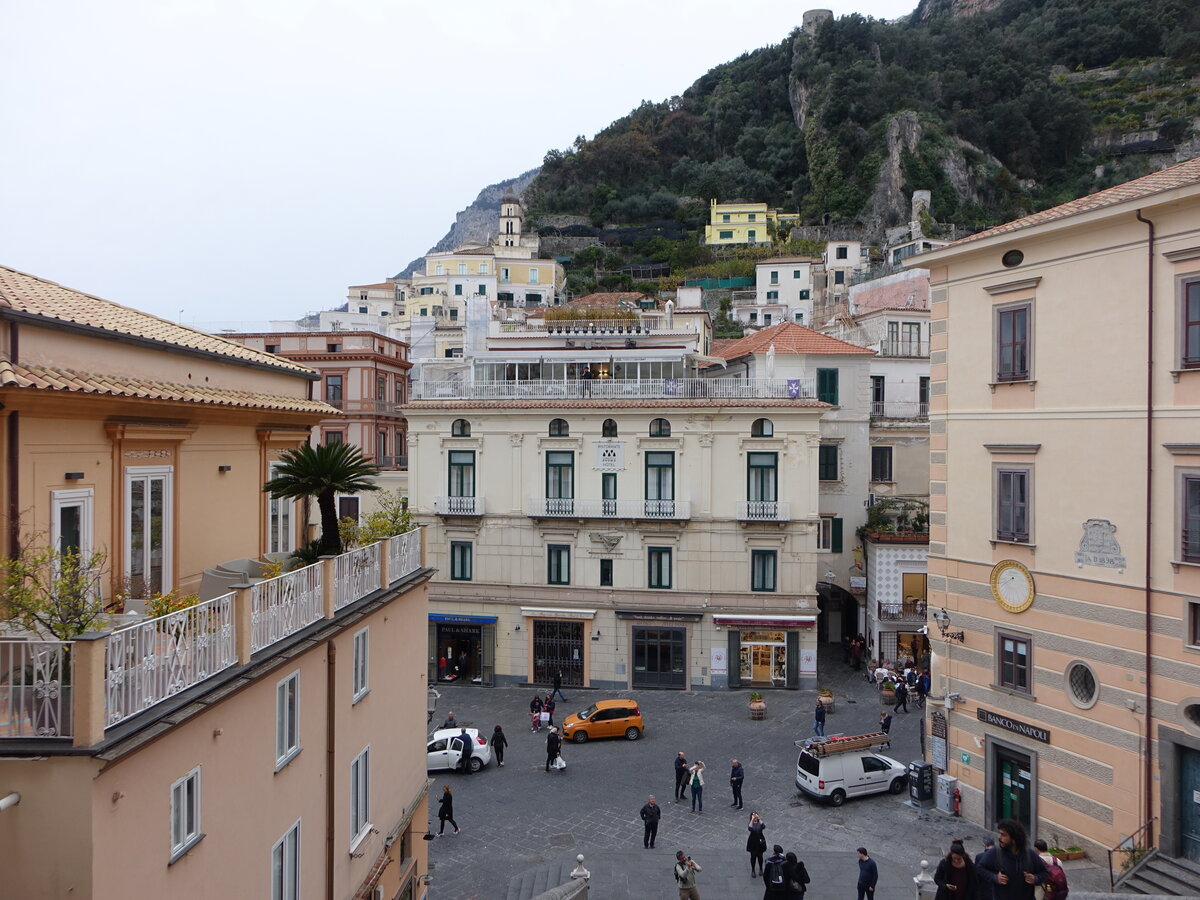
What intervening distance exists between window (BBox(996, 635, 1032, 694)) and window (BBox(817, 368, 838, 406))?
60.0ft

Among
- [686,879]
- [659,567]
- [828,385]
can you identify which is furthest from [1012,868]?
[828,385]

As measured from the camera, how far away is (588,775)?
73.0ft

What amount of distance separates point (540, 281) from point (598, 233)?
52.5ft

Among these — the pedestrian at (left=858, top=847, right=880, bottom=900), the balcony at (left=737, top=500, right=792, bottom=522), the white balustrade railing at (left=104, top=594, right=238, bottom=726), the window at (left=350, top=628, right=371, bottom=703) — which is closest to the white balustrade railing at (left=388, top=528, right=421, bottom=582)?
the window at (left=350, top=628, right=371, bottom=703)

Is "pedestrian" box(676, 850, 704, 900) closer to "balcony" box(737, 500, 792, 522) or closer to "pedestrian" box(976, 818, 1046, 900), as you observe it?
"pedestrian" box(976, 818, 1046, 900)

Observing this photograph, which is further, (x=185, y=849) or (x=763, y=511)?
(x=763, y=511)

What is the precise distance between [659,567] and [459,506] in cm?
798

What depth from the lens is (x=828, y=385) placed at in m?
34.6

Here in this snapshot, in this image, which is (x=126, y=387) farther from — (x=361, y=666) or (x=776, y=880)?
(x=776, y=880)

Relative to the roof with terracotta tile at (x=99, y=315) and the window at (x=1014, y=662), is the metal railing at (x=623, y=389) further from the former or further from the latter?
the roof with terracotta tile at (x=99, y=315)

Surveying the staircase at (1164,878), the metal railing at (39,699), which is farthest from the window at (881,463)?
the metal railing at (39,699)

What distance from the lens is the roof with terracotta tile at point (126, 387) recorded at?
7441 millimetres

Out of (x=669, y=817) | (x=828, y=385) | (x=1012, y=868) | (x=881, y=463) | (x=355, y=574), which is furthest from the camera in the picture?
(x=881, y=463)

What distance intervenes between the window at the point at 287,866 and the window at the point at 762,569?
72.6ft
